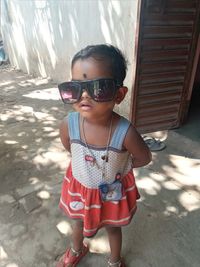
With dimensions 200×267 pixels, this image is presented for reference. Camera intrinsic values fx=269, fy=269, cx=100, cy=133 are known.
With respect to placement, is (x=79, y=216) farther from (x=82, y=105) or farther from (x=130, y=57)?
(x=130, y=57)

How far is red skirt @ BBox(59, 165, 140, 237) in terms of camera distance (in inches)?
60.0

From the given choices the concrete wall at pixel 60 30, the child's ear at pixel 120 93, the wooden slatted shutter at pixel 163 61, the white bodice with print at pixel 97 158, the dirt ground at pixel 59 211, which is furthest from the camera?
the concrete wall at pixel 60 30

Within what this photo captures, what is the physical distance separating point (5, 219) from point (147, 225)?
1.24 metres

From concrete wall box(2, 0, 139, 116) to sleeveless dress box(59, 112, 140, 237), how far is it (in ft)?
9.06

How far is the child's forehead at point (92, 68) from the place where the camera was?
1.17 metres

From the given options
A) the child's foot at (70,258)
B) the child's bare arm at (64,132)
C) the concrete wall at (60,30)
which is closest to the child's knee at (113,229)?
the child's foot at (70,258)

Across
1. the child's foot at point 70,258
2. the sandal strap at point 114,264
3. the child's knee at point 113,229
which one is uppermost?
the child's knee at point 113,229

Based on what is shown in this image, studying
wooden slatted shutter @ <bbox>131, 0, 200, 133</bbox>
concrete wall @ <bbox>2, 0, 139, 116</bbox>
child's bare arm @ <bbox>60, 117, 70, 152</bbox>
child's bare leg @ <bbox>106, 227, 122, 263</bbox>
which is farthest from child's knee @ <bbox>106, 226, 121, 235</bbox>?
concrete wall @ <bbox>2, 0, 139, 116</bbox>

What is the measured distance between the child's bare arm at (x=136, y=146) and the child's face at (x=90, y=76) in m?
0.20

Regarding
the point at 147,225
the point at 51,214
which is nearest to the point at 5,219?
the point at 51,214

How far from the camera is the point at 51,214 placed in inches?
94.9

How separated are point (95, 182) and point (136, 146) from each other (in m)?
0.31

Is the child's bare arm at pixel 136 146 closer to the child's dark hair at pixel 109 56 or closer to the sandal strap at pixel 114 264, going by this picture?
the child's dark hair at pixel 109 56

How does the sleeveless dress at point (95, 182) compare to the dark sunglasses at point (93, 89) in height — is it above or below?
below
